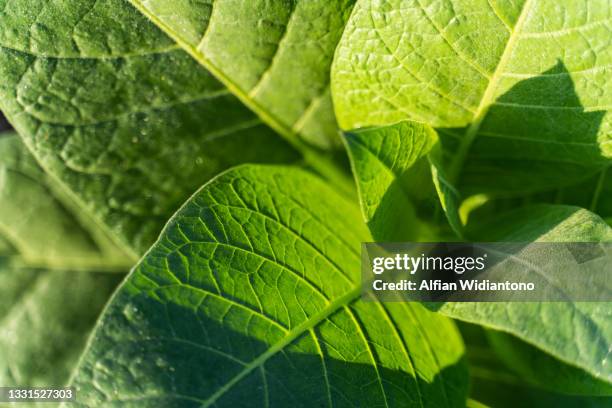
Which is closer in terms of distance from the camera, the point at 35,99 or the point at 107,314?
the point at 107,314

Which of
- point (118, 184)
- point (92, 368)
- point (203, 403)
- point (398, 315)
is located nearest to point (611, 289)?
point (398, 315)

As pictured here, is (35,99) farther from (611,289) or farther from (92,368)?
(611,289)

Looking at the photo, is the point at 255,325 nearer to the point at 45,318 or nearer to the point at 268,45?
the point at 268,45

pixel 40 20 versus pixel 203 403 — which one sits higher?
pixel 40 20

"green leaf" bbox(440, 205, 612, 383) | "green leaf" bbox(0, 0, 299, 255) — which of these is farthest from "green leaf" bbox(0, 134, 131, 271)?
"green leaf" bbox(440, 205, 612, 383)

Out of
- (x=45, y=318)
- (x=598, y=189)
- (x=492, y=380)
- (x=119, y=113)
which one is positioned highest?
(x=598, y=189)

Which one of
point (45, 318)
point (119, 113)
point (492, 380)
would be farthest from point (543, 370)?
point (45, 318)
